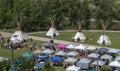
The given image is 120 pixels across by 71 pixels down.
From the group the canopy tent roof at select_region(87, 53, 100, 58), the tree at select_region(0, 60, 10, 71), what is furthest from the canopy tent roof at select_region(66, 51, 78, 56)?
the tree at select_region(0, 60, 10, 71)

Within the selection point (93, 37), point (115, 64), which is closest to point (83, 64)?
point (115, 64)

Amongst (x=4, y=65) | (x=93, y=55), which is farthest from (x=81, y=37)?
(x=4, y=65)

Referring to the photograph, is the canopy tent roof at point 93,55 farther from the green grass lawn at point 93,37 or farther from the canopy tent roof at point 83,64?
the green grass lawn at point 93,37

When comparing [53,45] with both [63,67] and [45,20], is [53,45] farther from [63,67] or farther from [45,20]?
[45,20]

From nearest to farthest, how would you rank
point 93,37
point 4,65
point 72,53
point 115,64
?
point 4,65, point 115,64, point 72,53, point 93,37

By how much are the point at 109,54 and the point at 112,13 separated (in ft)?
76.3

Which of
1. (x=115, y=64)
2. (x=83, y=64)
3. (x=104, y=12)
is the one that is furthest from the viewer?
(x=104, y=12)

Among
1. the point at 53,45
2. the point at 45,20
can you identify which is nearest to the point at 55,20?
the point at 45,20

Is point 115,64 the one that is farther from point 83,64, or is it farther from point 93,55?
point 93,55

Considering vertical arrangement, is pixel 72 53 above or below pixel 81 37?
below

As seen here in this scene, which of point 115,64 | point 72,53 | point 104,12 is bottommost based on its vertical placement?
point 115,64

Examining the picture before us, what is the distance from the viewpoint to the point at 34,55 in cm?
4391

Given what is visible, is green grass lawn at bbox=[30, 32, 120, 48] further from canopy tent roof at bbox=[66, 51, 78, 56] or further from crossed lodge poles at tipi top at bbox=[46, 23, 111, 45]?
canopy tent roof at bbox=[66, 51, 78, 56]

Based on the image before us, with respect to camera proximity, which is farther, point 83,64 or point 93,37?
point 93,37
